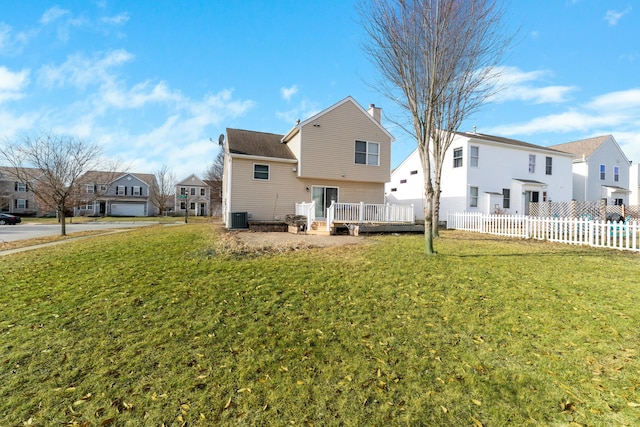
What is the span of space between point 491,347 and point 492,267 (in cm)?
390

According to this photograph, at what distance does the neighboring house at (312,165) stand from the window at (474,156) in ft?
22.9

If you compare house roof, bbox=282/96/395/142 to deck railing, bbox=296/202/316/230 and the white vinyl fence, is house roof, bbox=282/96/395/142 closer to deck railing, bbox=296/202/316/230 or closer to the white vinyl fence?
deck railing, bbox=296/202/316/230

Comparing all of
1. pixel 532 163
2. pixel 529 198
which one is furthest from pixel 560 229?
pixel 532 163

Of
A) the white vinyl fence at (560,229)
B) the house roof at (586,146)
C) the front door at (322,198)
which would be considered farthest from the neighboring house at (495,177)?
the front door at (322,198)

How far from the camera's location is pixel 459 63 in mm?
8750

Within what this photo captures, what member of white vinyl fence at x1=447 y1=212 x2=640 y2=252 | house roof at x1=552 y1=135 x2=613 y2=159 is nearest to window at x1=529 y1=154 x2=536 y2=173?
house roof at x1=552 y1=135 x2=613 y2=159

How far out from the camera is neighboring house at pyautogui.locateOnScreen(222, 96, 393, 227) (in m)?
16.3

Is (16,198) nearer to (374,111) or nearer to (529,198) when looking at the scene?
(374,111)

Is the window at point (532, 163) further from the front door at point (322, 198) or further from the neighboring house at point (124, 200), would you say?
the neighboring house at point (124, 200)

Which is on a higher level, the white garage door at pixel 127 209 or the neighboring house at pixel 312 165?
the neighboring house at pixel 312 165

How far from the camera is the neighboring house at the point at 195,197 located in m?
57.5

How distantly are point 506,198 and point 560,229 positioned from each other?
41.2 feet

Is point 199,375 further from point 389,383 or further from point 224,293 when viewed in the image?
point 224,293

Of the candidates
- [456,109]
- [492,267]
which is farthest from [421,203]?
[492,267]
